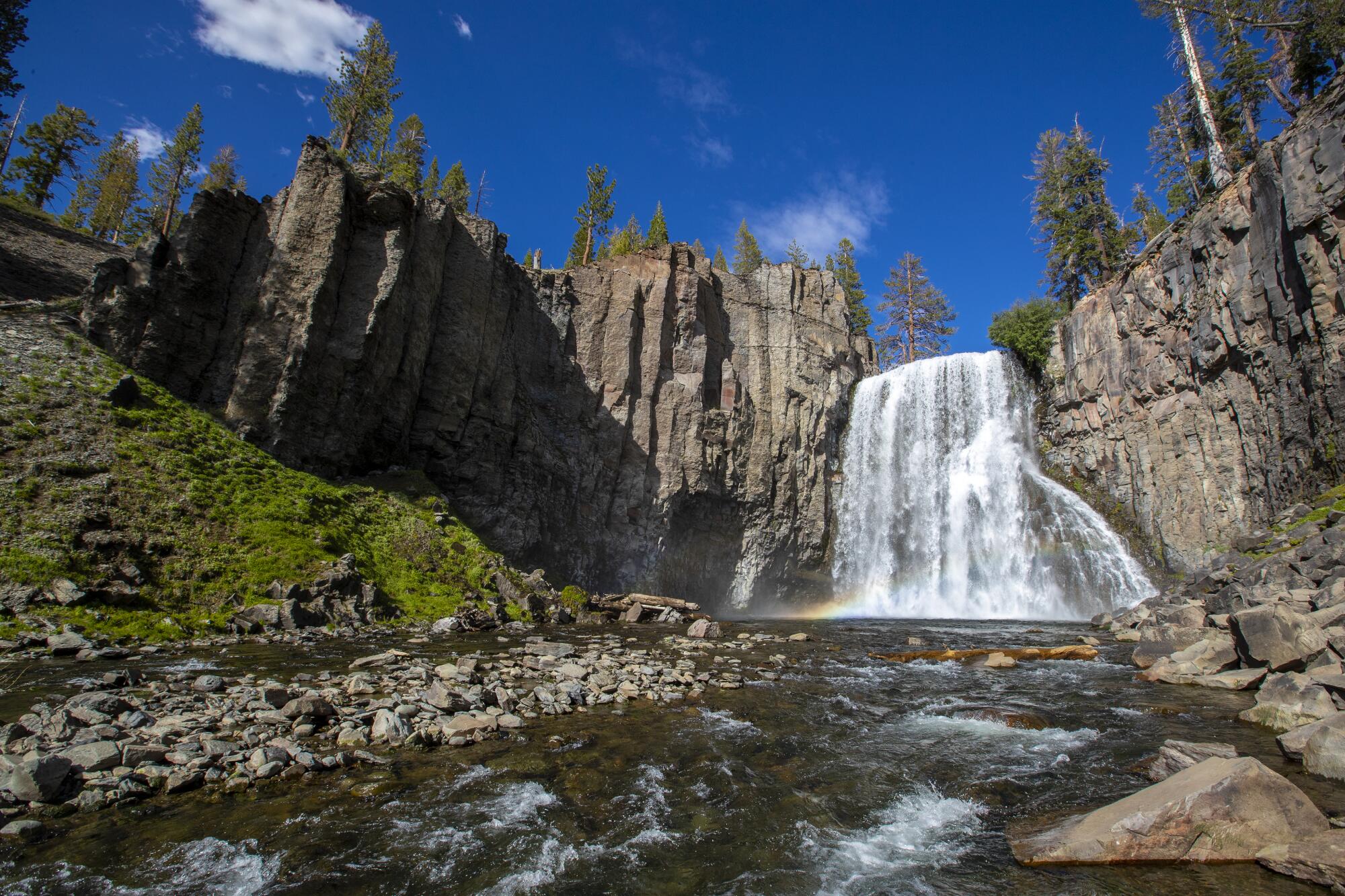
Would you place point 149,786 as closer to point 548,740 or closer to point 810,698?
point 548,740

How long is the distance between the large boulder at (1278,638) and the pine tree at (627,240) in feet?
141

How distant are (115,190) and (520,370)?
4271cm

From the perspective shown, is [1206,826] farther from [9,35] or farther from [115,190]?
[115,190]

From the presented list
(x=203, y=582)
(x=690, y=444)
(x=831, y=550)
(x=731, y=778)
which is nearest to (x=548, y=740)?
(x=731, y=778)

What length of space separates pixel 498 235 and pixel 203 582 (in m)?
24.0

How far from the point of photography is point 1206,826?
17.1ft

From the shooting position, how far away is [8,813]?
207 inches

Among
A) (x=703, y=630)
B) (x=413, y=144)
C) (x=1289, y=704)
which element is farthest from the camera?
(x=413, y=144)

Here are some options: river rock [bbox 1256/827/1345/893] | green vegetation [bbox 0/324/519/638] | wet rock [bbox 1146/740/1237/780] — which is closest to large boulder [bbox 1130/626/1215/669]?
wet rock [bbox 1146/740/1237/780]

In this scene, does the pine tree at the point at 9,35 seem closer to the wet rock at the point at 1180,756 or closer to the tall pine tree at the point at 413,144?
the tall pine tree at the point at 413,144

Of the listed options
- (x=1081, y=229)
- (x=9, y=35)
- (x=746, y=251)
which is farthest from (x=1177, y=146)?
(x=9, y=35)

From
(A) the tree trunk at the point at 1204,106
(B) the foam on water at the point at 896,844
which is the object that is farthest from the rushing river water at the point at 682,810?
(A) the tree trunk at the point at 1204,106

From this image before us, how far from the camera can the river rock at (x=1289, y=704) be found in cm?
845

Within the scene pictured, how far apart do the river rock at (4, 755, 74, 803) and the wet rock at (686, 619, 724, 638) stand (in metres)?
15.7
